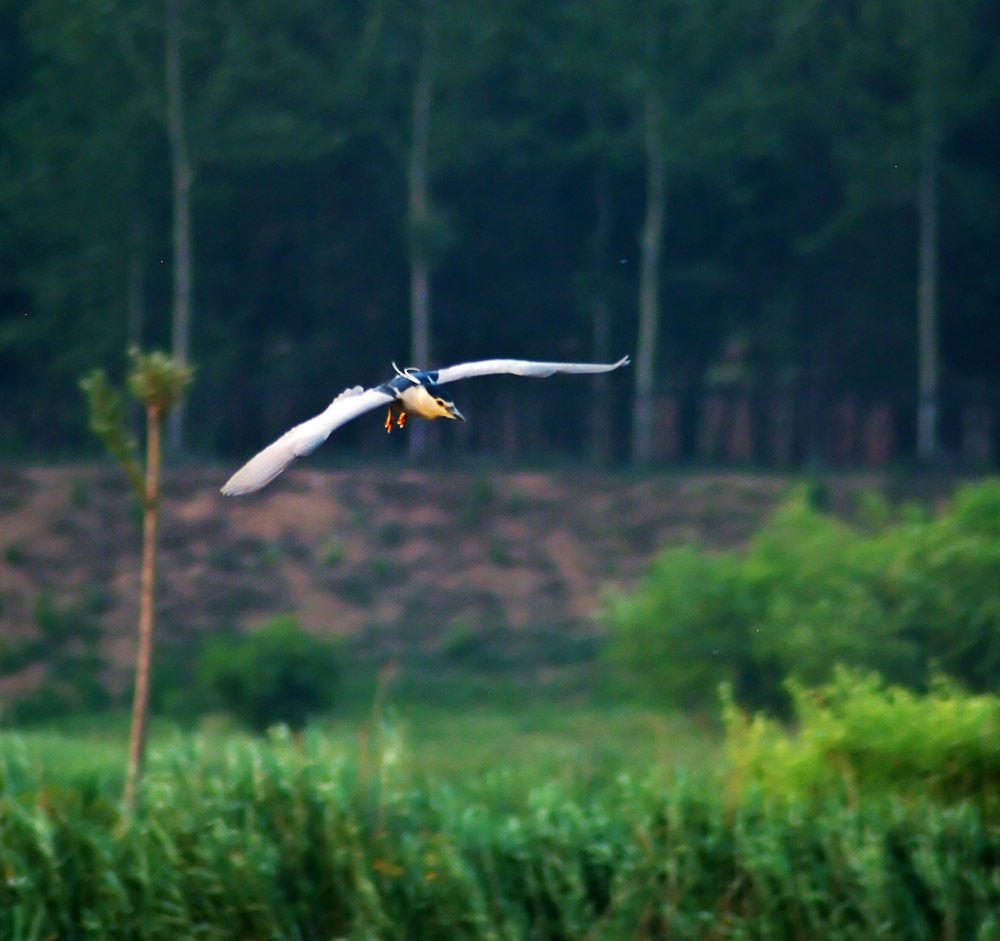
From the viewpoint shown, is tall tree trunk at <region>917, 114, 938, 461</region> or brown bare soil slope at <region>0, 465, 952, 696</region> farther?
tall tree trunk at <region>917, 114, 938, 461</region>

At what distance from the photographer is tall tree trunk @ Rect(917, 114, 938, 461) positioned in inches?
1308

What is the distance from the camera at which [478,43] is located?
2756cm

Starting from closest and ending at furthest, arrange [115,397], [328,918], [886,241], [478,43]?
[115,397] → [328,918] → [478,43] → [886,241]

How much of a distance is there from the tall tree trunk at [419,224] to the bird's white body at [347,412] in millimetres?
25149

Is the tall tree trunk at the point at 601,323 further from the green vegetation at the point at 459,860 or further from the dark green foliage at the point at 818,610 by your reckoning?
the green vegetation at the point at 459,860

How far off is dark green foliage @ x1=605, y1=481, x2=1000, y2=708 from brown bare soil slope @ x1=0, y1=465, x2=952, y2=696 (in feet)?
13.9

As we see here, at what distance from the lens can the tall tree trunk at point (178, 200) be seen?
27922 millimetres

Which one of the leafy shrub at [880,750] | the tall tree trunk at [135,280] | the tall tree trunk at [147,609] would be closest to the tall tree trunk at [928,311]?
the tall tree trunk at [135,280]

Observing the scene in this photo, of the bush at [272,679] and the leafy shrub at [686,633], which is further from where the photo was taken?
the bush at [272,679]

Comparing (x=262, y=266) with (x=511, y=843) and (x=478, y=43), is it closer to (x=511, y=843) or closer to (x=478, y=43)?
(x=478, y=43)

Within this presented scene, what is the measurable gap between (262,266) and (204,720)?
1389 centimetres

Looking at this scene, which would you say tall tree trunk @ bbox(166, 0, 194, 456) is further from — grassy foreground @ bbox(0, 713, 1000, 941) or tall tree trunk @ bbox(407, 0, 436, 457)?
grassy foreground @ bbox(0, 713, 1000, 941)

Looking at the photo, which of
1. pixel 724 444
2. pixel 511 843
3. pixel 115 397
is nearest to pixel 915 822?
pixel 511 843

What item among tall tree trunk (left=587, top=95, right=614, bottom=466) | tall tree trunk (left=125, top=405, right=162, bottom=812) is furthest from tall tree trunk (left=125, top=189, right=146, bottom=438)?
tall tree trunk (left=125, top=405, right=162, bottom=812)
